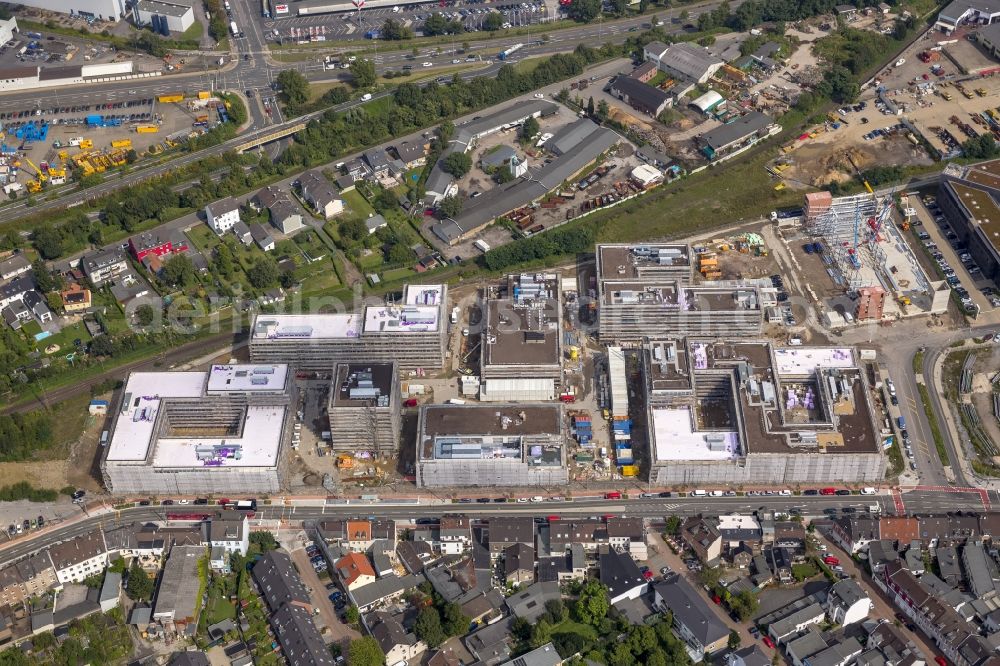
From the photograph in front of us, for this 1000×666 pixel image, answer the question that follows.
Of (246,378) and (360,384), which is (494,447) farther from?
(246,378)

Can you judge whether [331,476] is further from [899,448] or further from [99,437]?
[899,448]

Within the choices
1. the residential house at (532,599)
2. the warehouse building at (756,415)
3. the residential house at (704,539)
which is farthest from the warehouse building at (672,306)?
the residential house at (532,599)

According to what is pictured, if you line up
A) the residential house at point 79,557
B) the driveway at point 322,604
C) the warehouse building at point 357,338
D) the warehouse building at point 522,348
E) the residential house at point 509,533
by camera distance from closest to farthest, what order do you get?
the driveway at point 322,604 → the residential house at point 79,557 → the residential house at point 509,533 → the warehouse building at point 522,348 → the warehouse building at point 357,338

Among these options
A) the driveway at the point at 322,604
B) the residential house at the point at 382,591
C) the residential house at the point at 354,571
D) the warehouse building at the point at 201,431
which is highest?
the warehouse building at the point at 201,431

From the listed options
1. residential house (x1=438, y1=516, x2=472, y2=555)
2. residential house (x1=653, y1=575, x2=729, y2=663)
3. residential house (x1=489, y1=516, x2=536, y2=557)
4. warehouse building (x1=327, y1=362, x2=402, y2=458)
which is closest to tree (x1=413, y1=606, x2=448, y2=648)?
residential house (x1=438, y1=516, x2=472, y2=555)

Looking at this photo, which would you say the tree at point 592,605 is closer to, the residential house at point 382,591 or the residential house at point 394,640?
the residential house at point 394,640

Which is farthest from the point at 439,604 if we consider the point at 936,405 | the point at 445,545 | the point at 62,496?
the point at 936,405
